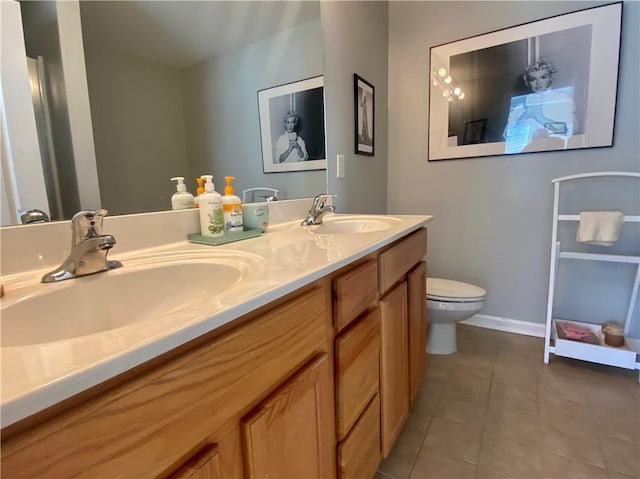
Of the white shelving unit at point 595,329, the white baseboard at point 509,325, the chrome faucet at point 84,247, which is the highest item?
the chrome faucet at point 84,247

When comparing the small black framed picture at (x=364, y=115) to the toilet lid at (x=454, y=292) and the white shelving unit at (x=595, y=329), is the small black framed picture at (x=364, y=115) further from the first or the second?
the white shelving unit at (x=595, y=329)

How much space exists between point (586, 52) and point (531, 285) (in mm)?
1317

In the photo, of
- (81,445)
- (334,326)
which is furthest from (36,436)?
(334,326)

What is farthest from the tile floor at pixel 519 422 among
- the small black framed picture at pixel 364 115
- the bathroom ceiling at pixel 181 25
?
the bathroom ceiling at pixel 181 25

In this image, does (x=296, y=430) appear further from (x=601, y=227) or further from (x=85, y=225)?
(x=601, y=227)

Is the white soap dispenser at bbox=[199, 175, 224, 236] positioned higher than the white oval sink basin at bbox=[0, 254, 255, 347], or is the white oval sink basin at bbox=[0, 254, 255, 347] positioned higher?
the white soap dispenser at bbox=[199, 175, 224, 236]

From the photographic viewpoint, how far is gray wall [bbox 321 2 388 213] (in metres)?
1.64

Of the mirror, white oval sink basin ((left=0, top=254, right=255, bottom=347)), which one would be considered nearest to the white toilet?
the mirror

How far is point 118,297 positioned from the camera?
0.67 metres

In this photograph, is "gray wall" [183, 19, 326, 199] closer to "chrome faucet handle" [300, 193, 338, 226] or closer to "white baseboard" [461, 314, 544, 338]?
"chrome faucet handle" [300, 193, 338, 226]

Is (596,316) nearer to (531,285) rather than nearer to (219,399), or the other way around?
(531,285)

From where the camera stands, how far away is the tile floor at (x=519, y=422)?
1.13 m

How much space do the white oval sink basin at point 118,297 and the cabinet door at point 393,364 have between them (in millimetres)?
522

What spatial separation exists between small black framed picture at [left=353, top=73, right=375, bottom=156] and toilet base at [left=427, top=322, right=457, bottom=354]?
114 cm
